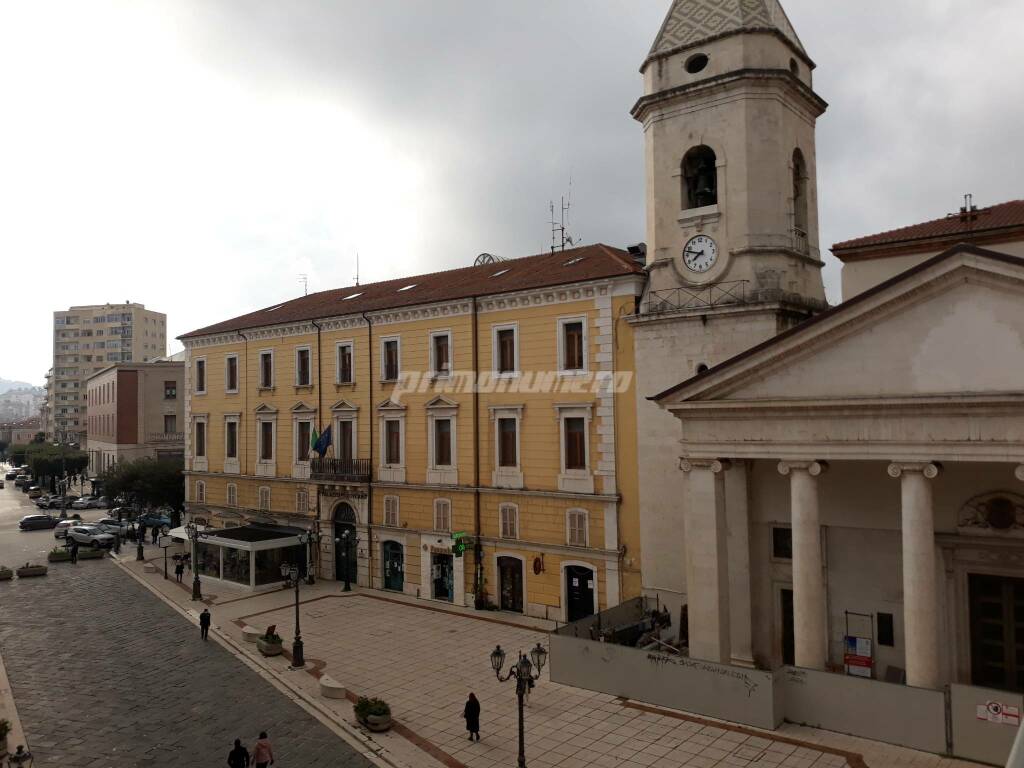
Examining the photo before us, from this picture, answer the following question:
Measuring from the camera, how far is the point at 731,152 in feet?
77.8

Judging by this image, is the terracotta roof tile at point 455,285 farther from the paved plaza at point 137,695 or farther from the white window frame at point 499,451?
the paved plaza at point 137,695

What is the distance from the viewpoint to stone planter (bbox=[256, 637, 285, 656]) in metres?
25.0

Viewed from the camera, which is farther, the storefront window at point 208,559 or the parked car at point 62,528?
the parked car at point 62,528

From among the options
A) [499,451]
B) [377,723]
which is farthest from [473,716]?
[499,451]

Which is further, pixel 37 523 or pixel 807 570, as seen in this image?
pixel 37 523

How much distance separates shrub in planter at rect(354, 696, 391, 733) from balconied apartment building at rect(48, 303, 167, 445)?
428 ft

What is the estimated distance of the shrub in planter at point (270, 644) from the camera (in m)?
25.0

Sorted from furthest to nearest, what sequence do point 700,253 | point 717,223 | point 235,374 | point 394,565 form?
point 235,374 → point 394,565 → point 700,253 → point 717,223

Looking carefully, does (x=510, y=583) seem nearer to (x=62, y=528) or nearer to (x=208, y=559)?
(x=208, y=559)

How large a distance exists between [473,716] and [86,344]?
140m

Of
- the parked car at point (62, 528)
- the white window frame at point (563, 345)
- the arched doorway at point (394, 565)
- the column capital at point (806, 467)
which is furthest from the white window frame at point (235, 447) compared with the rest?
the column capital at point (806, 467)

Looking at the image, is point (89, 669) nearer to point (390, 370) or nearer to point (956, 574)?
point (390, 370)

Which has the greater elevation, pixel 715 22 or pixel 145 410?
pixel 715 22

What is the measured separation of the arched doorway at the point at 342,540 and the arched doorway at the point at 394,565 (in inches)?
69.8
